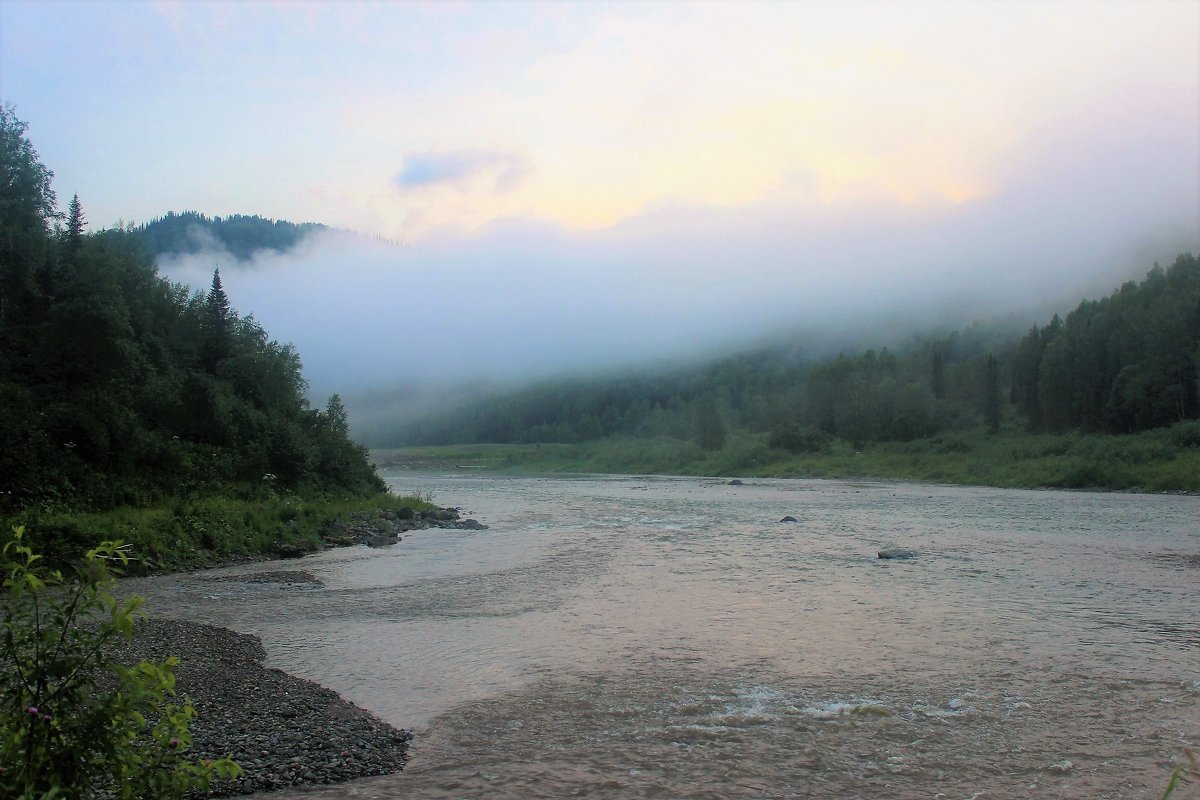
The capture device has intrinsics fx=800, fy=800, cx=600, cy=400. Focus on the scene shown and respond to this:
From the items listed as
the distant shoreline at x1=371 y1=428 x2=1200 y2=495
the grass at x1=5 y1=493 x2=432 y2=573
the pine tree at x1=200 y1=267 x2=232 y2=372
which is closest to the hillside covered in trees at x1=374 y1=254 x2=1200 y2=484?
the distant shoreline at x1=371 y1=428 x2=1200 y2=495

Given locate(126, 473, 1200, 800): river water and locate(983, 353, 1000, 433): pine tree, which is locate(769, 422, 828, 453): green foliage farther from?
locate(126, 473, 1200, 800): river water

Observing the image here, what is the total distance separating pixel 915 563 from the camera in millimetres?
27891

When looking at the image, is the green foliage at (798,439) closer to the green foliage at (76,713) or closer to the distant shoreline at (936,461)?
the distant shoreline at (936,461)

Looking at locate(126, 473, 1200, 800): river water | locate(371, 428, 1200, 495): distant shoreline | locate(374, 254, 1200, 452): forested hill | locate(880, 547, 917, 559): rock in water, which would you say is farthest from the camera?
locate(374, 254, 1200, 452): forested hill

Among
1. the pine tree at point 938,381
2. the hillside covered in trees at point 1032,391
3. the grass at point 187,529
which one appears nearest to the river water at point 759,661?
the grass at point 187,529

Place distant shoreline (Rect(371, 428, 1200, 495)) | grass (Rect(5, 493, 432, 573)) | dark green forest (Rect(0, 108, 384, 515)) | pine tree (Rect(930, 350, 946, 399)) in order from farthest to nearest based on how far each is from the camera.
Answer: pine tree (Rect(930, 350, 946, 399)), distant shoreline (Rect(371, 428, 1200, 495)), dark green forest (Rect(0, 108, 384, 515)), grass (Rect(5, 493, 432, 573))

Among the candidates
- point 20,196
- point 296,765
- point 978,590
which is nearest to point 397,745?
point 296,765

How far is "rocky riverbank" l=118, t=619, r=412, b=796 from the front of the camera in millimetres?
9656

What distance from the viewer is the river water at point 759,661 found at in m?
10.0

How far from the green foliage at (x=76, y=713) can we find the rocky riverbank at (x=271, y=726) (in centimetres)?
433

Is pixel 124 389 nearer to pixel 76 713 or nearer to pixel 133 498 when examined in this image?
pixel 133 498

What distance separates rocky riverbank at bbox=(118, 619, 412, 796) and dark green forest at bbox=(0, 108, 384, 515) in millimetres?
18017

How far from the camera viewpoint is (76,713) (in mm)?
5285

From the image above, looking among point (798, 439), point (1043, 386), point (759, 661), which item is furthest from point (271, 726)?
→ point (798, 439)
